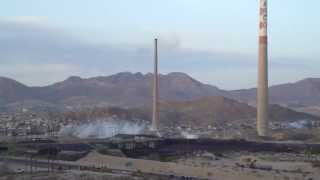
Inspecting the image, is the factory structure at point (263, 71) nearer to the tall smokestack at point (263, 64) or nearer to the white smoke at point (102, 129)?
the tall smokestack at point (263, 64)

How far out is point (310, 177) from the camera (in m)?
39.5

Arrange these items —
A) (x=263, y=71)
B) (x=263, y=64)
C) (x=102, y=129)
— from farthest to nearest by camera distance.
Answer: (x=102, y=129), (x=263, y=71), (x=263, y=64)

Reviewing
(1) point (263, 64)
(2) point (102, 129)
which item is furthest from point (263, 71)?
(2) point (102, 129)

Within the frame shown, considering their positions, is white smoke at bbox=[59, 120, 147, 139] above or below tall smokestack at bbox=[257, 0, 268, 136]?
below

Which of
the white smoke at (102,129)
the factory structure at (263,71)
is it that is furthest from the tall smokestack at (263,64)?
the white smoke at (102,129)

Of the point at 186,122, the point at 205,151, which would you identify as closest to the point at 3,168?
the point at 205,151

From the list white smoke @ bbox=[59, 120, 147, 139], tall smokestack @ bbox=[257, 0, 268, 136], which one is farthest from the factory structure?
white smoke @ bbox=[59, 120, 147, 139]

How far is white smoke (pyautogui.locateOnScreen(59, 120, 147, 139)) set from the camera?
80500 mm

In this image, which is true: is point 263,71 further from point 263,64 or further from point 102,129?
point 102,129

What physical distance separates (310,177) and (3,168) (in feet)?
58.7

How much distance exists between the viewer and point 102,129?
88062mm

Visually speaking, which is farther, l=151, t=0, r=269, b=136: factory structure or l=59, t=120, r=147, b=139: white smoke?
l=59, t=120, r=147, b=139: white smoke

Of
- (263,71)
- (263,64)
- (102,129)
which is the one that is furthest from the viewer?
(102,129)

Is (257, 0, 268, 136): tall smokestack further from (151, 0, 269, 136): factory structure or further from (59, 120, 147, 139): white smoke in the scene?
(59, 120, 147, 139): white smoke
